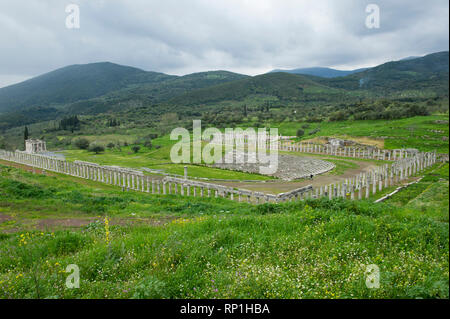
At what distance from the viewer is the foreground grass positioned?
5965 millimetres

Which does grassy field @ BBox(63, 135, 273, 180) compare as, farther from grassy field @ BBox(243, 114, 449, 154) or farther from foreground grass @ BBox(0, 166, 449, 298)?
grassy field @ BBox(243, 114, 449, 154)

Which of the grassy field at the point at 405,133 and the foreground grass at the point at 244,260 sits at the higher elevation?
the grassy field at the point at 405,133

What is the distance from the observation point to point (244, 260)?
23.5 feet

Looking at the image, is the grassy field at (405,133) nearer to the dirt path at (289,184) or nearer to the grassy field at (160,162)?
the dirt path at (289,184)

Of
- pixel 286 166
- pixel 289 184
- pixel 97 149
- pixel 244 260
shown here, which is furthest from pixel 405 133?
pixel 97 149

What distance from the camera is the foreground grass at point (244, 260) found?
5965mm

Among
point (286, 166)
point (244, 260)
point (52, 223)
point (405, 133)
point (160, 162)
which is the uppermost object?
point (405, 133)

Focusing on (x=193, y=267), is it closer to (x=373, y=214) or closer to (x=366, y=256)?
(x=366, y=256)

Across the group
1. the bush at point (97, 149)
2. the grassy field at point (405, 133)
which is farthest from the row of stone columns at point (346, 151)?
the bush at point (97, 149)

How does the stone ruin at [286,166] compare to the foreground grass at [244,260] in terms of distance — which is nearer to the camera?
the foreground grass at [244,260]

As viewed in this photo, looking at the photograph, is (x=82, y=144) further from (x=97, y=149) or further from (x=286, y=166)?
(x=286, y=166)

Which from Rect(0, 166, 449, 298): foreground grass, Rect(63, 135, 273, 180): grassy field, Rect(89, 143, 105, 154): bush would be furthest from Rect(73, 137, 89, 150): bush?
Rect(0, 166, 449, 298): foreground grass

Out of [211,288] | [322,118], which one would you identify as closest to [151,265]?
[211,288]
